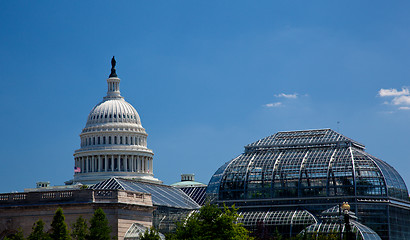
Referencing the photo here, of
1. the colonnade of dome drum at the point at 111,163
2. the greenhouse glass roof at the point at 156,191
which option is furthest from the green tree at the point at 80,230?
the colonnade of dome drum at the point at 111,163

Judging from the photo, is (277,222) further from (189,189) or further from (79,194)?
(79,194)

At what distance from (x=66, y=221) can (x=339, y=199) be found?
47679 mm

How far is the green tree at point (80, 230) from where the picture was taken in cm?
7625

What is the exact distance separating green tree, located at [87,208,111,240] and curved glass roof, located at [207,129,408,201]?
5020cm

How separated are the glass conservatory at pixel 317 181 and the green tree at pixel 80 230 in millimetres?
49680

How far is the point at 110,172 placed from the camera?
639ft

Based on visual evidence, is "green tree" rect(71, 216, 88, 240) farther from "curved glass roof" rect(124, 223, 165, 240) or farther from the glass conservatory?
the glass conservatory

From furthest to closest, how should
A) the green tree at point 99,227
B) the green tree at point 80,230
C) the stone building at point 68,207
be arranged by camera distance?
the stone building at point 68,207 → the green tree at point 80,230 → the green tree at point 99,227

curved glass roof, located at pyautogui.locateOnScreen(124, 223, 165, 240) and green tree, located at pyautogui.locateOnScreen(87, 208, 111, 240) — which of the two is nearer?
green tree, located at pyautogui.locateOnScreen(87, 208, 111, 240)

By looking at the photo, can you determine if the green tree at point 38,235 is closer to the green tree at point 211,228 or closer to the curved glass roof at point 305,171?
the green tree at point 211,228

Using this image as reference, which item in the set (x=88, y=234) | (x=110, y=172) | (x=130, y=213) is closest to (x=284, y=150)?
(x=130, y=213)

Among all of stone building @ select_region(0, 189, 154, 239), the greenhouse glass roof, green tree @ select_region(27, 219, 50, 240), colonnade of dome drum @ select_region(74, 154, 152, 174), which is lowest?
green tree @ select_region(27, 219, 50, 240)

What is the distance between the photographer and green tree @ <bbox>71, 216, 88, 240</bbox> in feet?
250

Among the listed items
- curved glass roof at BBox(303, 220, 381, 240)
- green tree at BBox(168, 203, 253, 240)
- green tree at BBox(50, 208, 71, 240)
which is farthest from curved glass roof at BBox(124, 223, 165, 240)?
curved glass roof at BBox(303, 220, 381, 240)
